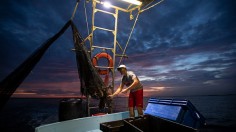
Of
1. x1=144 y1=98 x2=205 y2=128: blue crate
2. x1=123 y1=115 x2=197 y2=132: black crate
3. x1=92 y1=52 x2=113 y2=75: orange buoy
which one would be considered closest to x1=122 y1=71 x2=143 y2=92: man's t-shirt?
Answer: x1=144 y1=98 x2=205 y2=128: blue crate

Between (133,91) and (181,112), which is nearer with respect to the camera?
(181,112)

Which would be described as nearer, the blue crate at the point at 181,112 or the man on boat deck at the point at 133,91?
the blue crate at the point at 181,112

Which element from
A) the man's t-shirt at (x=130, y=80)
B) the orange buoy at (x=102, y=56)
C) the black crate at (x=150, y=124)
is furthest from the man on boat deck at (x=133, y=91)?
the orange buoy at (x=102, y=56)

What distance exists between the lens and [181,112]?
516 centimetres

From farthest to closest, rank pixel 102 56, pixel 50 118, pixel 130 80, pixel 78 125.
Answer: pixel 50 118
pixel 102 56
pixel 130 80
pixel 78 125

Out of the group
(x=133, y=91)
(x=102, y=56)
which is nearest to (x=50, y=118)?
(x=102, y=56)

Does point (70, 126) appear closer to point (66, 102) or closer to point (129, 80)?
point (66, 102)

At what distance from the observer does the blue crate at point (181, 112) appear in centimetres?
515

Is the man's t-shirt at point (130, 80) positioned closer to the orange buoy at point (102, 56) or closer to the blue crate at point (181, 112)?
the blue crate at point (181, 112)

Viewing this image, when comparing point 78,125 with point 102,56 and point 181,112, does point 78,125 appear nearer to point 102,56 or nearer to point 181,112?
point 181,112

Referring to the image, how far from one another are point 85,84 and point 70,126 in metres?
1.41

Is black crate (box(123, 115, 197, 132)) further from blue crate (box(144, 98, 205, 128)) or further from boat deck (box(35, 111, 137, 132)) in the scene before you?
boat deck (box(35, 111, 137, 132))

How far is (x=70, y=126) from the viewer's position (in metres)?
4.86

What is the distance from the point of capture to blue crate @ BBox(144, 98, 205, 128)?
16.9 ft
